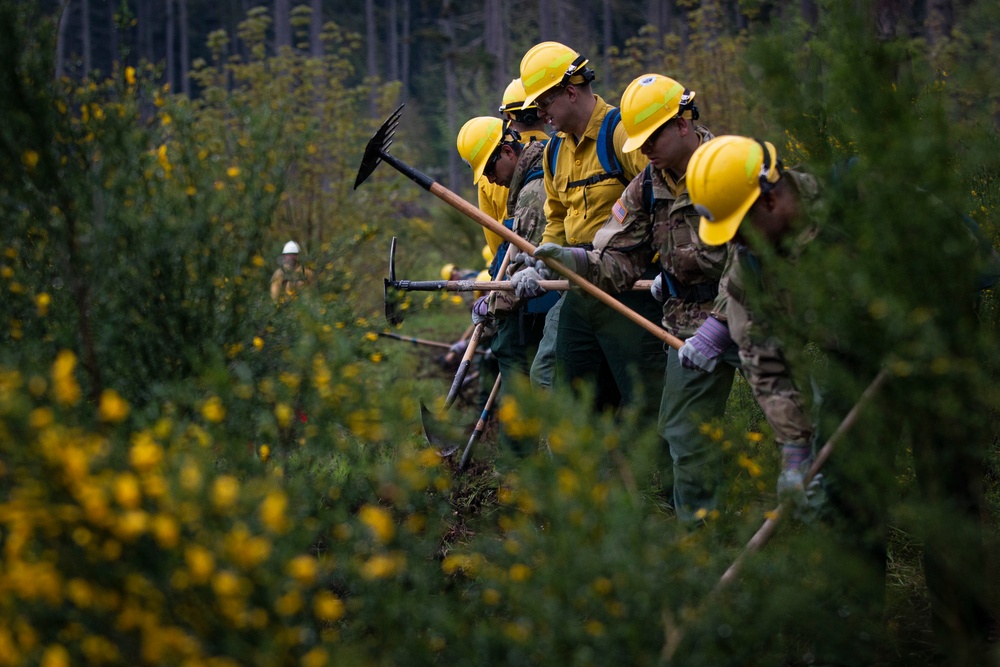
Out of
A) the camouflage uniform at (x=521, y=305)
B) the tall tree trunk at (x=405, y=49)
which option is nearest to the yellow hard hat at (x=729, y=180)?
the camouflage uniform at (x=521, y=305)

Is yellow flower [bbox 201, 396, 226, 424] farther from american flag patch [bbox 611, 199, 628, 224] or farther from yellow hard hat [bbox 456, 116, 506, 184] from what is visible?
yellow hard hat [bbox 456, 116, 506, 184]

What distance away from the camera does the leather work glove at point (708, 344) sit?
11.7ft

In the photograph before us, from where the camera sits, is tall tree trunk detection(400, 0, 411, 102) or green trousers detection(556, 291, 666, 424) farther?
Result: tall tree trunk detection(400, 0, 411, 102)

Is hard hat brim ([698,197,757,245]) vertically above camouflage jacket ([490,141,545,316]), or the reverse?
hard hat brim ([698,197,757,245])

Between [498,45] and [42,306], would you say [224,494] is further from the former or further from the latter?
[498,45]

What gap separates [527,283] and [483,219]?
0.38m

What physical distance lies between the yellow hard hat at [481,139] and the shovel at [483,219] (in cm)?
69

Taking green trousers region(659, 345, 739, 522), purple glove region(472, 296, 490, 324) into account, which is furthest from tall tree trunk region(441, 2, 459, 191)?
green trousers region(659, 345, 739, 522)

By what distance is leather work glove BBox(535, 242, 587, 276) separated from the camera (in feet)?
13.8

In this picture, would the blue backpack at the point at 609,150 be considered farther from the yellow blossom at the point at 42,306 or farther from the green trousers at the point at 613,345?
the yellow blossom at the point at 42,306

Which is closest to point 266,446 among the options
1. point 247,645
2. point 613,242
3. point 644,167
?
point 247,645

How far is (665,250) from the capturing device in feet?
12.9

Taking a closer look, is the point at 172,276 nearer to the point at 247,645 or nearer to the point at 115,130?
the point at 115,130

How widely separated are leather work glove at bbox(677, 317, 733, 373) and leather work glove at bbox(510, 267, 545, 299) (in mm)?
1125
